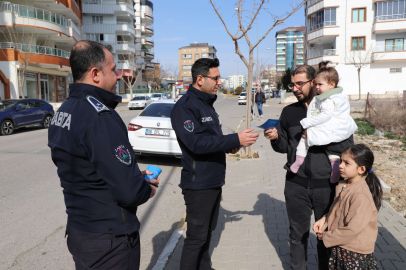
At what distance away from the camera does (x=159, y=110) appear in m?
9.41

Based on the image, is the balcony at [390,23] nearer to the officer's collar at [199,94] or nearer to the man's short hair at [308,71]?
the man's short hair at [308,71]

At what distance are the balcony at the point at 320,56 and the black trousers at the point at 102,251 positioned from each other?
155 ft

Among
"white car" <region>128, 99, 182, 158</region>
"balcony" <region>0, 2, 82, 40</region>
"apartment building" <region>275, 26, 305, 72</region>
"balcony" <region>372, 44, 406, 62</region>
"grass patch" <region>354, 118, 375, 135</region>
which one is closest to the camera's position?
"white car" <region>128, 99, 182, 158</region>

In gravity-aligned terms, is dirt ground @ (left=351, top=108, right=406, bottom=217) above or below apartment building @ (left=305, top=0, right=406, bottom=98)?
below

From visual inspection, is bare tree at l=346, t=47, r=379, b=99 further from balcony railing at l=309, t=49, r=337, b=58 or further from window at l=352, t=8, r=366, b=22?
window at l=352, t=8, r=366, b=22

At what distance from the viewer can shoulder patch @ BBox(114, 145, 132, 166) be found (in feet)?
5.95

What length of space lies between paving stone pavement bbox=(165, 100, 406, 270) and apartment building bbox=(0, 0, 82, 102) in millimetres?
27423

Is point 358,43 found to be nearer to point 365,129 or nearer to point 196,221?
point 365,129

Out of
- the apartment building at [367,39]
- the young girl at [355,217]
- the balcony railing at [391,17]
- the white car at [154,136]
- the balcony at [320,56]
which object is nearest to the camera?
the young girl at [355,217]

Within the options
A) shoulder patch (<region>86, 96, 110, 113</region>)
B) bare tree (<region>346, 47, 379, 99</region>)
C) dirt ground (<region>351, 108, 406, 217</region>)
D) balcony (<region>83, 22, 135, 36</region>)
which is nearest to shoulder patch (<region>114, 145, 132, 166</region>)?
shoulder patch (<region>86, 96, 110, 113</region>)

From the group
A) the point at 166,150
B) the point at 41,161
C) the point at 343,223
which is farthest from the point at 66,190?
the point at 41,161

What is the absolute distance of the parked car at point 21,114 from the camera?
15.3 m

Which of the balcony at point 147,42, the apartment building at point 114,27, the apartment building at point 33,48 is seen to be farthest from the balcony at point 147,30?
the apartment building at point 33,48

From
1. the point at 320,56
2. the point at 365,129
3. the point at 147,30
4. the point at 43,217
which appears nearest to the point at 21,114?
the point at 43,217
